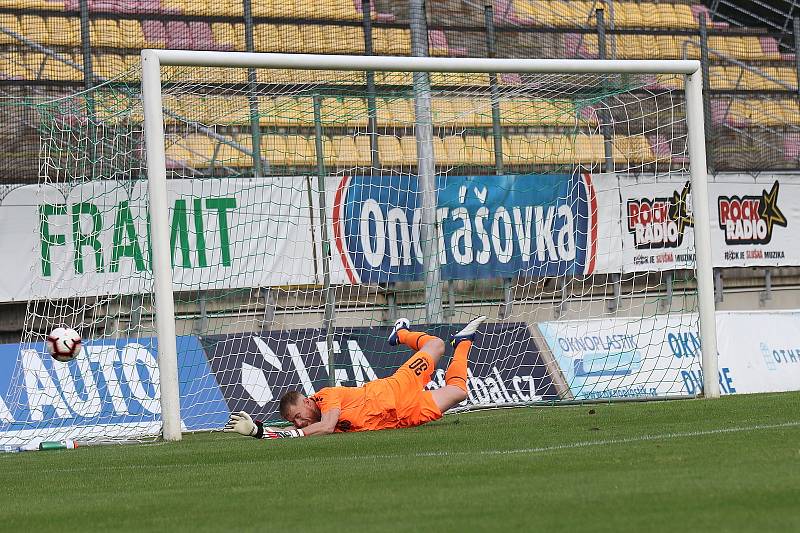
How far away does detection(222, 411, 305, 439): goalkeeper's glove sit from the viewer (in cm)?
855

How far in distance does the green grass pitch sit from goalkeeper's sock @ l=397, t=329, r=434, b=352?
1.21m

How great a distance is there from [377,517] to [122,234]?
779cm

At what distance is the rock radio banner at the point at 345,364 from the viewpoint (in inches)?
479

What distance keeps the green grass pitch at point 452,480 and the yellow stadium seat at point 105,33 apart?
698 cm

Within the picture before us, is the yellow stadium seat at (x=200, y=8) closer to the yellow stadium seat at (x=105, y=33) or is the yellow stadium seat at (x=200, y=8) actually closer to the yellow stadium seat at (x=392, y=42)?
the yellow stadium seat at (x=105, y=33)

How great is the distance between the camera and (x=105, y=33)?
15.1 m

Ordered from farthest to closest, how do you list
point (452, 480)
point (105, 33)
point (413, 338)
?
point (105, 33) < point (413, 338) < point (452, 480)

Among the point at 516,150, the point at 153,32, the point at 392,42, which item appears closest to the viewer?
the point at 516,150

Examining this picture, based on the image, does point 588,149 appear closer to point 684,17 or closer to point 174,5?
point 174,5

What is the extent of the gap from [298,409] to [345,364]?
138 inches

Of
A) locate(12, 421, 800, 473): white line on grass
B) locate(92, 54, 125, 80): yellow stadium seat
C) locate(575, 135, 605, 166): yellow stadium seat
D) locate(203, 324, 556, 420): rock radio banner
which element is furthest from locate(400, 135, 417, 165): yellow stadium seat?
locate(12, 421, 800, 473): white line on grass

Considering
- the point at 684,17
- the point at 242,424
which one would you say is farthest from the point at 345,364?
the point at 684,17

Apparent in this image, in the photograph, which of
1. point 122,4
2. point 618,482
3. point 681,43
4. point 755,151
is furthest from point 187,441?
point 681,43

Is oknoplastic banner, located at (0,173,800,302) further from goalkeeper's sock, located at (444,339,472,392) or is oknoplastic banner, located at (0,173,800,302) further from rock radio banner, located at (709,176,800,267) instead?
goalkeeper's sock, located at (444,339,472,392)
